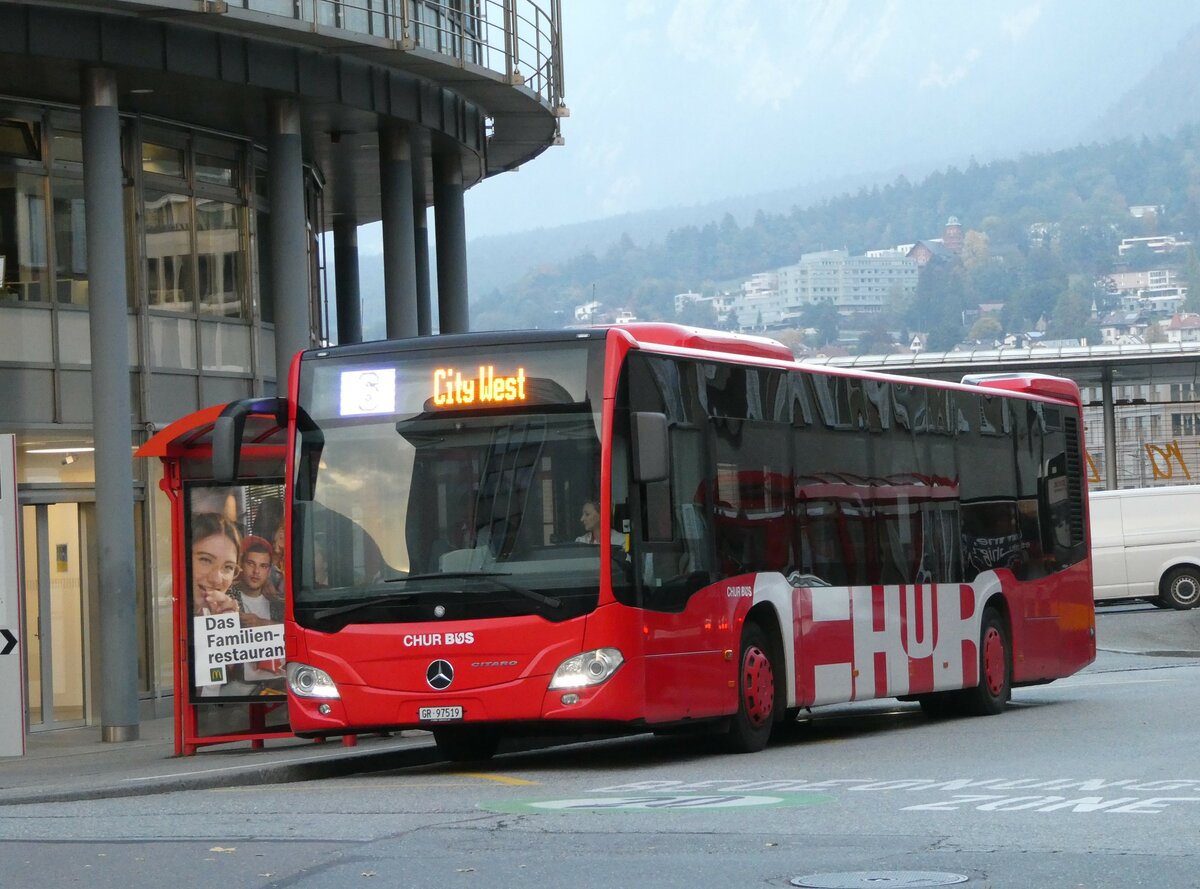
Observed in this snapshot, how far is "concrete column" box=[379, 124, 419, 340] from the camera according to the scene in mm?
25062

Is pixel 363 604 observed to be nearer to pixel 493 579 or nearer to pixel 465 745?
pixel 493 579

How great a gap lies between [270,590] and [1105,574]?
25.0 m

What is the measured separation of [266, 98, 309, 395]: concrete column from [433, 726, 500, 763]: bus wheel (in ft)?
29.5

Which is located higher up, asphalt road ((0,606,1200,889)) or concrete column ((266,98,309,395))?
concrete column ((266,98,309,395))

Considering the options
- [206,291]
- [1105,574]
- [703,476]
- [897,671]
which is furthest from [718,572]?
[1105,574]

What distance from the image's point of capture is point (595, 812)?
9914 millimetres

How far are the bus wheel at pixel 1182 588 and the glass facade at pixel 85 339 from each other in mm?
20700

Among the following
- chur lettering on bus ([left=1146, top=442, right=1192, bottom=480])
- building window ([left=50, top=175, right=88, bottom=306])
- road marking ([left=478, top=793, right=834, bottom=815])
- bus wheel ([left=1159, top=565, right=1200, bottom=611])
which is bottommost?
road marking ([left=478, top=793, right=834, bottom=815])

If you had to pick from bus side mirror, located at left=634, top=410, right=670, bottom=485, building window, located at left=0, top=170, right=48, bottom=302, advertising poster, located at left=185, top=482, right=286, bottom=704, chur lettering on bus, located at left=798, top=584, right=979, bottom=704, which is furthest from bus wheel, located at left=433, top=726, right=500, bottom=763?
building window, located at left=0, top=170, right=48, bottom=302

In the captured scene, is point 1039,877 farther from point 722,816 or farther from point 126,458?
point 126,458

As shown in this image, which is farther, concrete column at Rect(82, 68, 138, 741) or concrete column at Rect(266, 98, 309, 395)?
concrete column at Rect(266, 98, 309, 395)

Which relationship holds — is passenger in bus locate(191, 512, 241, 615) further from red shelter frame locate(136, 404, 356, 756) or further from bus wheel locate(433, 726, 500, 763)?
bus wheel locate(433, 726, 500, 763)

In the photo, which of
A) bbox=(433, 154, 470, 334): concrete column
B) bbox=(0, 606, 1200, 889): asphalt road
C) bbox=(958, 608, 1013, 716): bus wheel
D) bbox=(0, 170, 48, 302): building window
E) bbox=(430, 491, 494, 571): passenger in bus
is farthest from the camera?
bbox=(433, 154, 470, 334): concrete column

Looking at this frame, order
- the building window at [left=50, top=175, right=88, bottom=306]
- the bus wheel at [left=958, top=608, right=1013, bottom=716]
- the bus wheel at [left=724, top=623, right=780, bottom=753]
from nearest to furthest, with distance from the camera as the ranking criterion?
the bus wheel at [left=724, top=623, right=780, bottom=753] < the bus wheel at [left=958, top=608, right=1013, bottom=716] < the building window at [left=50, top=175, right=88, bottom=306]
